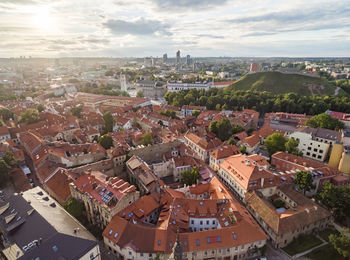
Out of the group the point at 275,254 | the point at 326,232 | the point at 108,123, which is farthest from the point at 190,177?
the point at 108,123

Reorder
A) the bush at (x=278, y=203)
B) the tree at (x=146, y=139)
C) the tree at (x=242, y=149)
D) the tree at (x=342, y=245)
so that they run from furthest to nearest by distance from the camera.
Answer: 1. the tree at (x=146, y=139)
2. the tree at (x=242, y=149)
3. the bush at (x=278, y=203)
4. the tree at (x=342, y=245)

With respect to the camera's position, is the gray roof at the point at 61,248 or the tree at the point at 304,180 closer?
the gray roof at the point at 61,248

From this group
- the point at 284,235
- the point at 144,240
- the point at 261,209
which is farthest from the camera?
the point at 261,209

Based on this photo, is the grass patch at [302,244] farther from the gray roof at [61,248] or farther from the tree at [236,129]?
the tree at [236,129]

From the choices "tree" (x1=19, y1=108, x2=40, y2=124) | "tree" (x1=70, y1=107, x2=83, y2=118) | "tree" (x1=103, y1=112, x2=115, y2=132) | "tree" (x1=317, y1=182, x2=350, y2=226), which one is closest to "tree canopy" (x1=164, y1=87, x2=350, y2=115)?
"tree" (x1=103, y1=112, x2=115, y2=132)

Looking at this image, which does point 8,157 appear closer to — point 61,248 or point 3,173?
point 3,173

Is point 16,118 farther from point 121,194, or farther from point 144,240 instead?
point 144,240

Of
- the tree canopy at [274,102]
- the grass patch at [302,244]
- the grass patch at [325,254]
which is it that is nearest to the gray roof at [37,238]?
the grass patch at [302,244]

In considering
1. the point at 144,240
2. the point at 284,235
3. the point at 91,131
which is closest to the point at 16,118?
the point at 91,131
